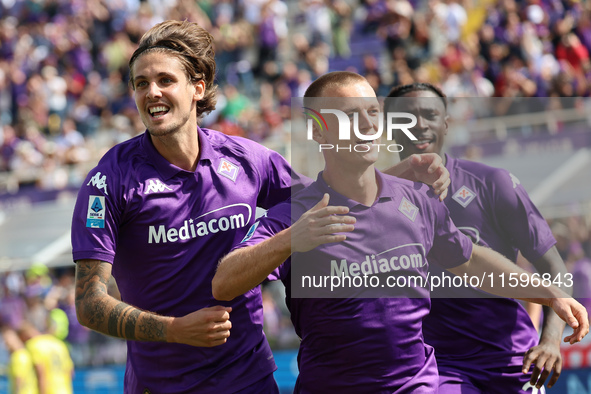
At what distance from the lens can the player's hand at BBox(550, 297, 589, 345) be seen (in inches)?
151

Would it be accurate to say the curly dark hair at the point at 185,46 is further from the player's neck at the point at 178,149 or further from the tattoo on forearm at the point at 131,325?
the tattoo on forearm at the point at 131,325

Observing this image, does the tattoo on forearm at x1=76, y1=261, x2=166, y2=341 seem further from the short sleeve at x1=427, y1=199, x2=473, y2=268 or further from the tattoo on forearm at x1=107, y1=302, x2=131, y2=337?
the short sleeve at x1=427, y1=199, x2=473, y2=268

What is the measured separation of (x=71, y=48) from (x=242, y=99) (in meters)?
5.92

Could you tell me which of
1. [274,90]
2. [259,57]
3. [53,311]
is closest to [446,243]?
[53,311]

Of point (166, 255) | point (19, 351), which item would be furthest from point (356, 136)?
point (19, 351)

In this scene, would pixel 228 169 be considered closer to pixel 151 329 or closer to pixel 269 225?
pixel 269 225

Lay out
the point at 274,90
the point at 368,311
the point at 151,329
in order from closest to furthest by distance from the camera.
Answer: the point at 151,329, the point at 368,311, the point at 274,90

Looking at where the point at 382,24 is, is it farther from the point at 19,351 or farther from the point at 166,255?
the point at 166,255

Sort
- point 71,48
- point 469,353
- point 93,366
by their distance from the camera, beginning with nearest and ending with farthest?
1. point 469,353
2. point 93,366
3. point 71,48

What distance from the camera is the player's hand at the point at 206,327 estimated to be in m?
3.30

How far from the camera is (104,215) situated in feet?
12.4

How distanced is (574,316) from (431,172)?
0.95 meters

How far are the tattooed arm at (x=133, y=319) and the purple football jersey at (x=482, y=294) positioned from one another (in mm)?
1549

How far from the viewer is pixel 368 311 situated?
364 centimetres
